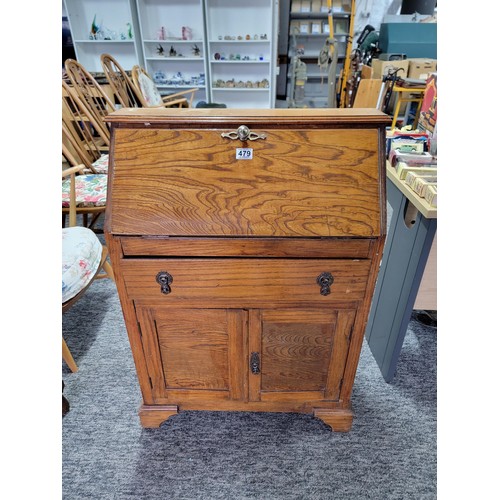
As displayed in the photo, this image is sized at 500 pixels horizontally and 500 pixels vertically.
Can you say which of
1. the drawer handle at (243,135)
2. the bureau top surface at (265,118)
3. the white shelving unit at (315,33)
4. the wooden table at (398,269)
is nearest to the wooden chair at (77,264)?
the bureau top surface at (265,118)

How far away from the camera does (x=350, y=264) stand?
0.85 meters

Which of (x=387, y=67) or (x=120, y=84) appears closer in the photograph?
(x=120, y=84)

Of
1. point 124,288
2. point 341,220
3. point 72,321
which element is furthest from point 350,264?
point 72,321

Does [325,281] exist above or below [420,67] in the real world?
below

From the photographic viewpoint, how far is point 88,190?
1835 millimetres

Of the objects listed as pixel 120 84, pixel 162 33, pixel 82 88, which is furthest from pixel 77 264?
pixel 162 33

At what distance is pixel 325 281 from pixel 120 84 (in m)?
2.75

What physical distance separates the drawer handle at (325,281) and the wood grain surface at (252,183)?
0.12 metres

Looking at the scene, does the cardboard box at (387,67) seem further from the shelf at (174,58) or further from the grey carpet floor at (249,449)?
the grey carpet floor at (249,449)

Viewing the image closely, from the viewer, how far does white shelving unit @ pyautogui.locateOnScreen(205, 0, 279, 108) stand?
3.96m

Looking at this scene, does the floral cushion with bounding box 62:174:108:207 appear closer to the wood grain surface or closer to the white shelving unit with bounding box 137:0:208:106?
the wood grain surface

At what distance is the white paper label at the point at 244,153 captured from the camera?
80 cm

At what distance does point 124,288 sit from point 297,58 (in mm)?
4937

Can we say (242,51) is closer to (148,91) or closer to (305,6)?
(305,6)
